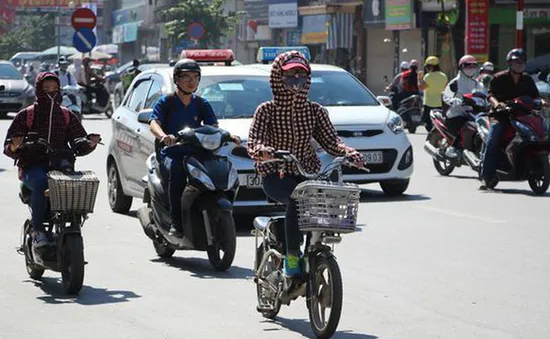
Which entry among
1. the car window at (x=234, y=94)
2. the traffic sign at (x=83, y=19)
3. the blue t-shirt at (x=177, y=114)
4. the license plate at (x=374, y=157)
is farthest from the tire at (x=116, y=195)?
the traffic sign at (x=83, y=19)

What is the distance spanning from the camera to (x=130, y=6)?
102562mm

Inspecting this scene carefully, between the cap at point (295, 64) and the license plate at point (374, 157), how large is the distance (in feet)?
25.4

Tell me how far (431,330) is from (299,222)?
1.11 m

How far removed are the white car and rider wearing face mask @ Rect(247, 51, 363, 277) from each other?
548cm

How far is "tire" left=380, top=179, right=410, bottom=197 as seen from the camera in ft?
54.8

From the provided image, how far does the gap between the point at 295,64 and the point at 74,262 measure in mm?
2203

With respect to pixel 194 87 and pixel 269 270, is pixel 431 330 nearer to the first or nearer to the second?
pixel 269 270

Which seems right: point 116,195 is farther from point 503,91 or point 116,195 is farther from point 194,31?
point 194,31

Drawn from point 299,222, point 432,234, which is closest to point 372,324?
point 299,222

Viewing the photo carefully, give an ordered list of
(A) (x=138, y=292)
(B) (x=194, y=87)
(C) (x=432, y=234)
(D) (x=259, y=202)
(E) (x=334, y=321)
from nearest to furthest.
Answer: (E) (x=334, y=321)
(A) (x=138, y=292)
(B) (x=194, y=87)
(C) (x=432, y=234)
(D) (x=259, y=202)

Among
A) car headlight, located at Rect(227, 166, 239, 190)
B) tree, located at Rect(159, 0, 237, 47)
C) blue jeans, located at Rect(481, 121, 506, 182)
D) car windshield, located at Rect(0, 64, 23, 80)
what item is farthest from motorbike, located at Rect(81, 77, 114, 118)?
car headlight, located at Rect(227, 166, 239, 190)

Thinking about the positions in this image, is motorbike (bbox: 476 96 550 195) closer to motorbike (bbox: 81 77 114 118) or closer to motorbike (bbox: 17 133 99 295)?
motorbike (bbox: 17 133 99 295)

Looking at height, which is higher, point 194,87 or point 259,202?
point 194,87

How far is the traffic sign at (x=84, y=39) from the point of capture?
32938 millimetres
